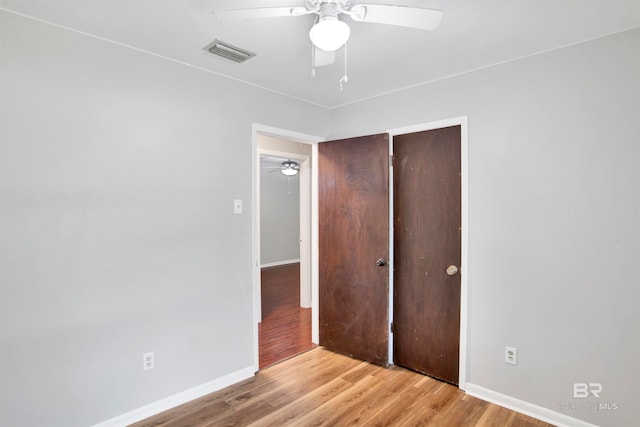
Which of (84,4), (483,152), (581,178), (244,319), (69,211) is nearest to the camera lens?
(84,4)

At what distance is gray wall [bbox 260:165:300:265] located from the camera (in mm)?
8578

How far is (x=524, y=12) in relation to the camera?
182 cm

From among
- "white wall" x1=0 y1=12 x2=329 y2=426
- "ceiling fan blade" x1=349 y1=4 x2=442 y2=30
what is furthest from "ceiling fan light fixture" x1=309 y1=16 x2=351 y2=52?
"white wall" x1=0 y1=12 x2=329 y2=426

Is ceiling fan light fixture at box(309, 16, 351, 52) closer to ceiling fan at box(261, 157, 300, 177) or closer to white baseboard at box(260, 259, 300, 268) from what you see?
ceiling fan at box(261, 157, 300, 177)

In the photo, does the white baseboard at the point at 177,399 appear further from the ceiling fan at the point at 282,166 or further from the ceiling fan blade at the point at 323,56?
the ceiling fan at the point at 282,166

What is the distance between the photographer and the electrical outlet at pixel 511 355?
241 centimetres

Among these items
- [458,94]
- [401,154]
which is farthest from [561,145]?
[401,154]

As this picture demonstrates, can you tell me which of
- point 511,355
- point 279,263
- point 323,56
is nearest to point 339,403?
point 511,355

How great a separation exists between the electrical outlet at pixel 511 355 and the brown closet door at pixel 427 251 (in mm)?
370

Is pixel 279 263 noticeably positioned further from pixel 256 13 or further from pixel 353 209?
pixel 256 13

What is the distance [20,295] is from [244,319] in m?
1.51

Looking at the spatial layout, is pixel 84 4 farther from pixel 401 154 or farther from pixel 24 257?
pixel 401 154

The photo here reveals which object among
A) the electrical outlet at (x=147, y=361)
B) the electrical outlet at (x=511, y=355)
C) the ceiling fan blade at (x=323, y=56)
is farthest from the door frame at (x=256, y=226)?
the electrical outlet at (x=511, y=355)

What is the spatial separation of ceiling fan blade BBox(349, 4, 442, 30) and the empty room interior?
1cm
